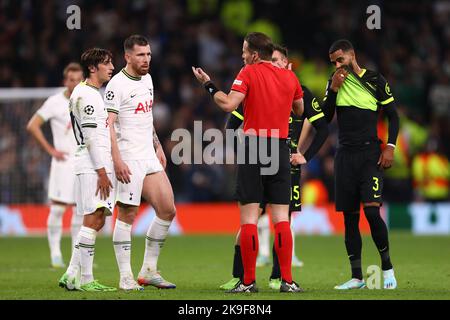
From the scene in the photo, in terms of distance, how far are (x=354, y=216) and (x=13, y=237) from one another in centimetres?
1063

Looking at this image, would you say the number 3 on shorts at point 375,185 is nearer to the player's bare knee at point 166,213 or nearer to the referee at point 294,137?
the referee at point 294,137

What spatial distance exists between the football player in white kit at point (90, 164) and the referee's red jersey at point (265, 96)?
1382 mm

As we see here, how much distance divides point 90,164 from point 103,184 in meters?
0.27

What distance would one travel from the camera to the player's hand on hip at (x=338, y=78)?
9797 millimetres

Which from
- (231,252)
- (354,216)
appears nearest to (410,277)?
(354,216)


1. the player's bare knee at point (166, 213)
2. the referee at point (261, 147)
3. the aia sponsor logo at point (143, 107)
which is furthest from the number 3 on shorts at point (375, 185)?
the aia sponsor logo at point (143, 107)

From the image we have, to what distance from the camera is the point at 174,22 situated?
24.0m

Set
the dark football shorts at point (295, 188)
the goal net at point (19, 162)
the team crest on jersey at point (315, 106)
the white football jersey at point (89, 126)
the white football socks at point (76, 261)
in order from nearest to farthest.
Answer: the white football jersey at point (89, 126) → the white football socks at point (76, 261) → the team crest on jersey at point (315, 106) → the dark football shorts at point (295, 188) → the goal net at point (19, 162)

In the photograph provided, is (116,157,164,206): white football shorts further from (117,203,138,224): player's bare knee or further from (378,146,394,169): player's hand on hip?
(378,146,394,169): player's hand on hip

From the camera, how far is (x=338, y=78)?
980cm

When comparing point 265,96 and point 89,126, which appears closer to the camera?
point 265,96

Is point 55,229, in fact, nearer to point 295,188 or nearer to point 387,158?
point 295,188

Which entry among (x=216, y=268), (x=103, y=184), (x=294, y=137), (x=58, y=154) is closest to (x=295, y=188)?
(x=294, y=137)
